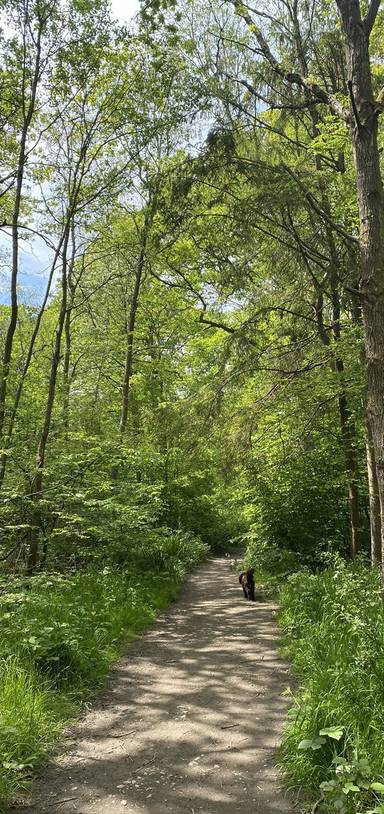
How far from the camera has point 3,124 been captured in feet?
33.3

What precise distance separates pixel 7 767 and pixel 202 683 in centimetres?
253

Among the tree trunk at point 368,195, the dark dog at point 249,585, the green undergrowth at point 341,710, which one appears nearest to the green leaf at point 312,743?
the green undergrowth at point 341,710

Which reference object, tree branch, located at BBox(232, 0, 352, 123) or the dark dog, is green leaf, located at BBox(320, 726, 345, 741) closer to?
tree branch, located at BBox(232, 0, 352, 123)

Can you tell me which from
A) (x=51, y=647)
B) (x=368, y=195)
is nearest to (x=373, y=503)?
(x=368, y=195)

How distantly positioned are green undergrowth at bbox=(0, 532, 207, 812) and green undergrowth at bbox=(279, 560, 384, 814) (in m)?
1.94

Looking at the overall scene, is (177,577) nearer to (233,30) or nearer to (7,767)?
(7,767)

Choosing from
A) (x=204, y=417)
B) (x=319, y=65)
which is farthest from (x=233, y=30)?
(x=204, y=417)

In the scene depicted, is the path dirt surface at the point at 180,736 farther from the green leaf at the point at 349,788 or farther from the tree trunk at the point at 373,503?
the tree trunk at the point at 373,503

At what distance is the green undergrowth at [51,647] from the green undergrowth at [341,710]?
1942mm

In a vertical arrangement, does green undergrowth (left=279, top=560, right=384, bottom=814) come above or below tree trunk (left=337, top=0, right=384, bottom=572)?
below

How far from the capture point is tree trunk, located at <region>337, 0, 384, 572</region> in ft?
17.1

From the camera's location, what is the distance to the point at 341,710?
11.6ft

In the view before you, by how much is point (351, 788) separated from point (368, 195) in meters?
5.32

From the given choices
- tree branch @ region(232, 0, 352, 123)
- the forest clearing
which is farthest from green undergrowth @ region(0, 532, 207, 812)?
tree branch @ region(232, 0, 352, 123)
